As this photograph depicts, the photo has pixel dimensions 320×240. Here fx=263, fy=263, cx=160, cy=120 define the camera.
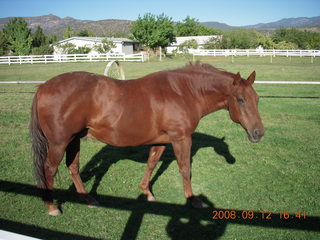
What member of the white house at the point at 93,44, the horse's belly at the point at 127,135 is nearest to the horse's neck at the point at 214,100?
the horse's belly at the point at 127,135

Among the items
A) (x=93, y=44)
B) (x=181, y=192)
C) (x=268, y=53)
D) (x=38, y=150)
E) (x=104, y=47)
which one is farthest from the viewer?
(x=93, y=44)

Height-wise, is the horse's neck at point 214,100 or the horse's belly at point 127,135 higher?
the horse's neck at point 214,100

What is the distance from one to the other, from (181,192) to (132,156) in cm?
191

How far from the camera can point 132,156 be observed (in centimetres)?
607

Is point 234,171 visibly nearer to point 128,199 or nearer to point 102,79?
point 128,199

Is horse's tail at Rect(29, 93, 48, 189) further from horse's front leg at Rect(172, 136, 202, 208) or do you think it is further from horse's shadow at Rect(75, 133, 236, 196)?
horse's front leg at Rect(172, 136, 202, 208)

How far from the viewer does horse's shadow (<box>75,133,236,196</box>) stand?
16.9ft

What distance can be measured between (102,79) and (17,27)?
5209 centimetres

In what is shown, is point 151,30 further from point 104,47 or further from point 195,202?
point 195,202

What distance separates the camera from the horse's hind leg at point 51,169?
3.69m

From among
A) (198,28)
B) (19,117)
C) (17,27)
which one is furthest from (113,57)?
(198,28)

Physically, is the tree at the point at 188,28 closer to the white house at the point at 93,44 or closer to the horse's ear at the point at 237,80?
the white house at the point at 93,44

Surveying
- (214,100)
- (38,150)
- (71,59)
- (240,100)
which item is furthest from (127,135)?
(71,59)

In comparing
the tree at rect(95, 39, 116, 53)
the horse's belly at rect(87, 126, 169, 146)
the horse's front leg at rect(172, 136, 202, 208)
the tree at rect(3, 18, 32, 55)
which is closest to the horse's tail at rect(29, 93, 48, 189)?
the horse's belly at rect(87, 126, 169, 146)
